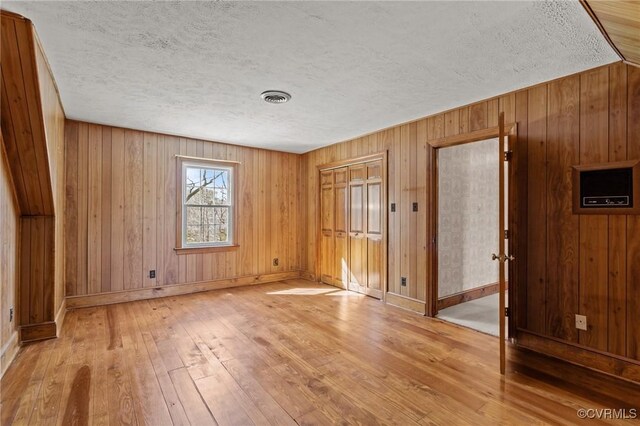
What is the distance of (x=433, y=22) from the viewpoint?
1.94m

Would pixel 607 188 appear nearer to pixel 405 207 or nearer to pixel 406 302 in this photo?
pixel 405 207

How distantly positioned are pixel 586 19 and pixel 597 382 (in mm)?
2544

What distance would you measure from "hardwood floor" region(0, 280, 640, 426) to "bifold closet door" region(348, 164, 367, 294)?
49.4 inches

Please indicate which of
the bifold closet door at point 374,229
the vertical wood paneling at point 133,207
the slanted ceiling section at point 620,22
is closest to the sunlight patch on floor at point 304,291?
the bifold closet door at point 374,229

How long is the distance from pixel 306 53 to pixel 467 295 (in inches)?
155

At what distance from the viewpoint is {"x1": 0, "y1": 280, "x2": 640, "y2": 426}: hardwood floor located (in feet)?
6.29

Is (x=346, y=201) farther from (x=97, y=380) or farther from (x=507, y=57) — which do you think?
(x=97, y=380)

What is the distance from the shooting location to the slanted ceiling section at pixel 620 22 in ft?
5.17

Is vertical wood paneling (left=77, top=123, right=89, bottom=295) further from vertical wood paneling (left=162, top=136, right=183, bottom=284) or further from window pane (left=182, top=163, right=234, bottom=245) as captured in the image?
window pane (left=182, top=163, right=234, bottom=245)

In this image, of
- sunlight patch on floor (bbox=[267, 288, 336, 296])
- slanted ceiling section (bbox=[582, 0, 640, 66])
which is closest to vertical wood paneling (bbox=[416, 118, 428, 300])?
sunlight patch on floor (bbox=[267, 288, 336, 296])

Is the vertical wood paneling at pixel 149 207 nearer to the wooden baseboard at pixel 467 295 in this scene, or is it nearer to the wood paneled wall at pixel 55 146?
the wood paneled wall at pixel 55 146

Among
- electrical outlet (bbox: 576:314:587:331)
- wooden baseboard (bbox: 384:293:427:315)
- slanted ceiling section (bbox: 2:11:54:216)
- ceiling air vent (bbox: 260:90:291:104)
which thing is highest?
ceiling air vent (bbox: 260:90:291:104)

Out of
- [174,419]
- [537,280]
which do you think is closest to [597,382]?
[537,280]

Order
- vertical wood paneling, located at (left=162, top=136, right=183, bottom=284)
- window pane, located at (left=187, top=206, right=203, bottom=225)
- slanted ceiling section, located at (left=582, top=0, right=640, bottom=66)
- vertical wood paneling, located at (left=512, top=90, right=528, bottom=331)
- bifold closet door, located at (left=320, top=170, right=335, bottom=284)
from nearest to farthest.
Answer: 1. slanted ceiling section, located at (left=582, top=0, right=640, bottom=66)
2. vertical wood paneling, located at (left=512, top=90, right=528, bottom=331)
3. vertical wood paneling, located at (left=162, top=136, right=183, bottom=284)
4. window pane, located at (left=187, top=206, right=203, bottom=225)
5. bifold closet door, located at (left=320, top=170, right=335, bottom=284)
